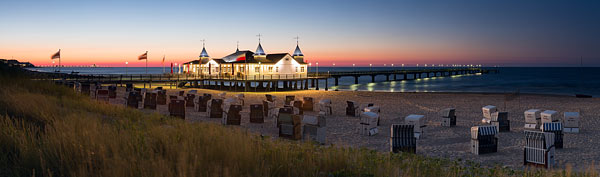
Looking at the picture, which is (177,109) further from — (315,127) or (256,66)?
(256,66)

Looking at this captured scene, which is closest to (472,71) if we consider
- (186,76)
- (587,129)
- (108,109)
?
(186,76)

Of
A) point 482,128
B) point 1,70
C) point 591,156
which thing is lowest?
point 591,156

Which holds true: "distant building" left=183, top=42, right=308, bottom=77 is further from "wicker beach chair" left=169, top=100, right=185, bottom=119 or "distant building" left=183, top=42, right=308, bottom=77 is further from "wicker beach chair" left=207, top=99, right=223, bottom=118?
"wicker beach chair" left=169, top=100, right=185, bottom=119

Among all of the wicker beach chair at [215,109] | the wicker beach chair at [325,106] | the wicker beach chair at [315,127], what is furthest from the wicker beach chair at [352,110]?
the wicker beach chair at [315,127]

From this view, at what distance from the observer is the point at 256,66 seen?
160ft

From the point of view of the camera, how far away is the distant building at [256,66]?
4841 cm

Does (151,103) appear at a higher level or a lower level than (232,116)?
higher

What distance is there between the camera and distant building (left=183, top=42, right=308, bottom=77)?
159 feet

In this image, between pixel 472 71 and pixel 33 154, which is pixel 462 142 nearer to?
pixel 33 154

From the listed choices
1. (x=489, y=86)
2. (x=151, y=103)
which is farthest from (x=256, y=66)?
(x=489, y=86)

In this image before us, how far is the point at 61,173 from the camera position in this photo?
411cm

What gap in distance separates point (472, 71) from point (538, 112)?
144 m

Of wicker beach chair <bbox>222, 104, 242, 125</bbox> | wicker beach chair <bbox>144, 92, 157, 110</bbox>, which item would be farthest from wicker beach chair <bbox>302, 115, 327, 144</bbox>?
wicker beach chair <bbox>144, 92, 157, 110</bbox>

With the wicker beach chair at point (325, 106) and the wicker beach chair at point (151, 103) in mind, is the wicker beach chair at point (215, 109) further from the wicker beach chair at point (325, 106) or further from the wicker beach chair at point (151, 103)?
the wicker beach chair at point (325, 106)
